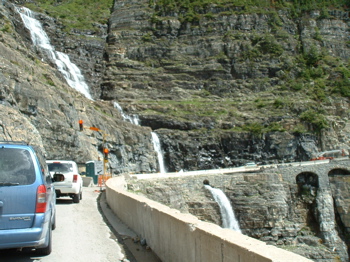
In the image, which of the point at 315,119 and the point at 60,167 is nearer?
the point at 60,167

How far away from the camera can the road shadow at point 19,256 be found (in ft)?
23.2

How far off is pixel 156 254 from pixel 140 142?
37.2 m

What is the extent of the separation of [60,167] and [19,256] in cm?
901

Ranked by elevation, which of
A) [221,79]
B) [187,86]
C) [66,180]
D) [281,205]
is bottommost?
[281,205]

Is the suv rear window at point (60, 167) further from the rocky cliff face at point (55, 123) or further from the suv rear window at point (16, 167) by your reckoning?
the rocky cliff face at point (55, 123)

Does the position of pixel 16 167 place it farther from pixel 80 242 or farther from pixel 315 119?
pixel 315 119

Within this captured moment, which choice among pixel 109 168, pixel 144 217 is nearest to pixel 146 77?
pixel 109 168

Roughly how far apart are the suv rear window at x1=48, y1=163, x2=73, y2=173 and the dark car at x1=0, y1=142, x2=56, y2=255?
31.7 feet

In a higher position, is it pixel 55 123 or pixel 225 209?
pixel 55 123

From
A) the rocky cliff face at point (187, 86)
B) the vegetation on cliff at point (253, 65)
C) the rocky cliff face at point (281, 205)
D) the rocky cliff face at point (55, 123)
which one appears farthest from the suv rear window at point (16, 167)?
the vegetation on cliff at point (253, 65)

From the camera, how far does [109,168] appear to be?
40188mm

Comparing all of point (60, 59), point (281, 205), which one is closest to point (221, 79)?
point (60, 59)

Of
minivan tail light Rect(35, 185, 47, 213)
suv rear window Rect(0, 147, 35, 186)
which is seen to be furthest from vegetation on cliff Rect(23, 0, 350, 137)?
minivan tail light Rect(35, 185, 47, 213)

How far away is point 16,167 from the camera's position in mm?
6301
